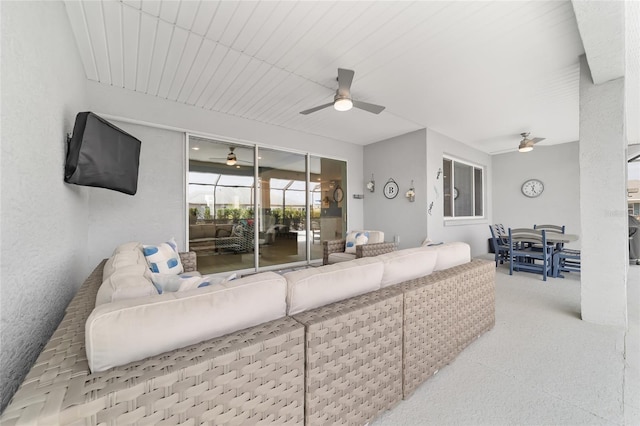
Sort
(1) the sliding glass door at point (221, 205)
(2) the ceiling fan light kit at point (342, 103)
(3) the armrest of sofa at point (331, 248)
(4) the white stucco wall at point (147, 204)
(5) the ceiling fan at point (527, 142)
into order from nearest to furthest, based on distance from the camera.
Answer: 1. (2) the ceiling fan light kit at point (342, 103)
2. (4) the white stucco wall at point (147, 204)
3. (1) the sliding glass door at point (221, 205)
4. (3) the armrest of sofa at point (331, 248)
5. (5) the ceiling fan at point (527, 142)

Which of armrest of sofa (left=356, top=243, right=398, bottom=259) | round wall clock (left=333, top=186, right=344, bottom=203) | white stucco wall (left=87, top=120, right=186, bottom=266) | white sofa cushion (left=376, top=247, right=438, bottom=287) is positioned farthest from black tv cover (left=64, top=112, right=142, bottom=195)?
round wall clock (left=333, top=186, right=344, bottom=203)

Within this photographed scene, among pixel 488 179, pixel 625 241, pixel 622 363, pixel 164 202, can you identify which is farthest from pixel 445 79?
pixel 488 179

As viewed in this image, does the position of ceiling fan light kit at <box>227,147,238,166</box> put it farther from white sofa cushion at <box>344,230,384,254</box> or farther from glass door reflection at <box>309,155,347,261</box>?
white sofa cushion at <box>344,230,384,254</box>

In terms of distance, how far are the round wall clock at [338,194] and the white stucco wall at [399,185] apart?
2.11 ft

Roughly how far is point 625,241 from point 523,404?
7.55 ft

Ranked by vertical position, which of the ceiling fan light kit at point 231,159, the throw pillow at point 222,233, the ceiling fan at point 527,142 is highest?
the ceiling fan at point 527,142

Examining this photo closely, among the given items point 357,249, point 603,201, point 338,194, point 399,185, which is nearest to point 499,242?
point 399,185

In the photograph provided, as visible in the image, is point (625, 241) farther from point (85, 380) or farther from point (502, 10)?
point (85, 380)

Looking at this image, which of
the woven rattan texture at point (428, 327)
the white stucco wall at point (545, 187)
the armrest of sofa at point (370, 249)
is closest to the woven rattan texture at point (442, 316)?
the woven rattan texture at point (428, 327)

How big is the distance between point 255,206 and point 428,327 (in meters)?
3.66

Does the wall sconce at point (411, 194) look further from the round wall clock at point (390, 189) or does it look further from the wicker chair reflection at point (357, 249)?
the wicker chair reflection at point (357, 249)

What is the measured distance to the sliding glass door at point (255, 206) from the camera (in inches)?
168

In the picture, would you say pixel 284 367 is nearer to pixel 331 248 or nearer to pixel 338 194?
pixel 331 248

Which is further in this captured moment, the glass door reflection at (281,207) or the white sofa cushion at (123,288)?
the glass door reflection at (281,207)
